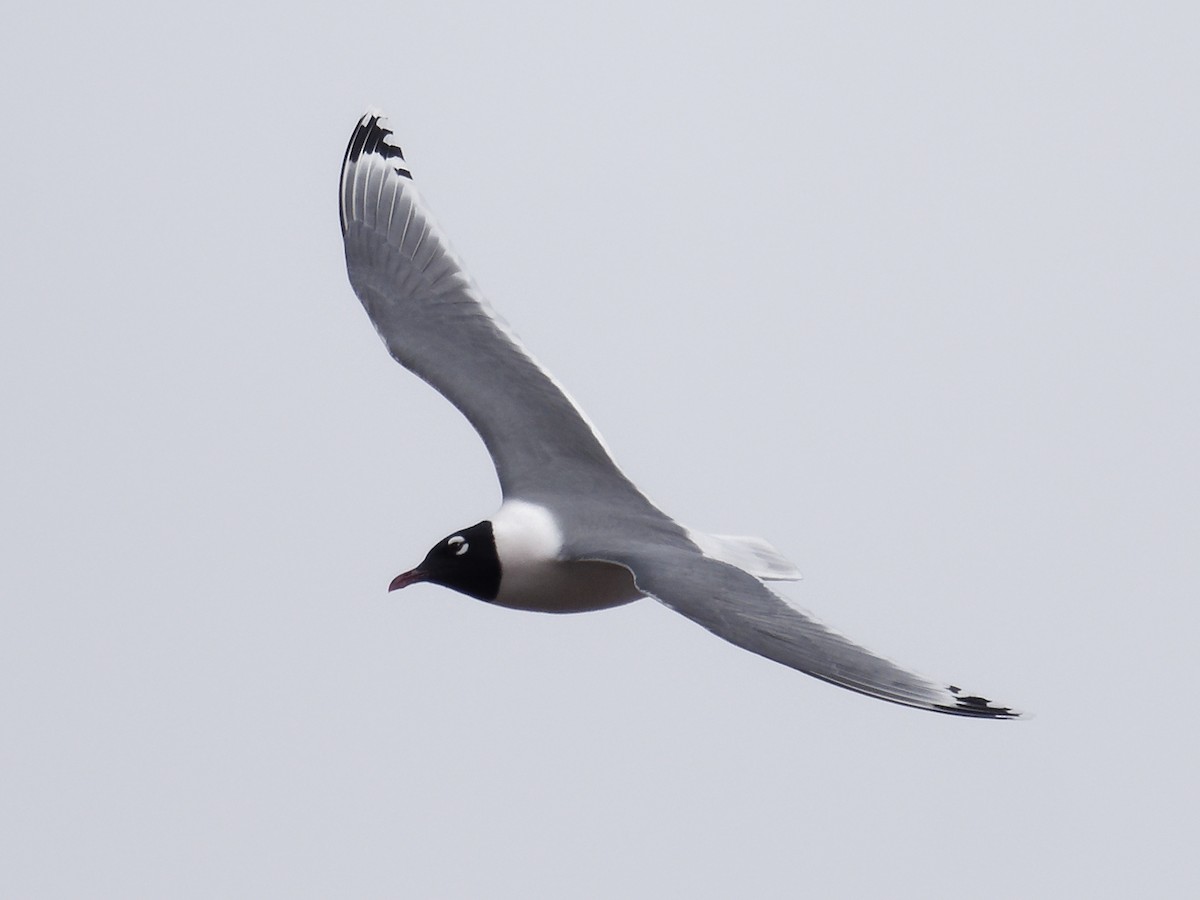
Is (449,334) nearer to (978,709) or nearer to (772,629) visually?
(772,629)

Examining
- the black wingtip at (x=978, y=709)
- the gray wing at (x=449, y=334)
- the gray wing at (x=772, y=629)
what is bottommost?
the black wingtip at (x=978, y=709)

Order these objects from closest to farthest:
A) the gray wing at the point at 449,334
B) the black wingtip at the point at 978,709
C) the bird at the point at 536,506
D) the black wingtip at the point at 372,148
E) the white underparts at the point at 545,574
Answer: the black wingtip at the point at 978,709
the bird at the point at 536,506
the white underparts at the point at 545,574
the gray wing at the point at 449,334
the black wingtip at the point at 372,148

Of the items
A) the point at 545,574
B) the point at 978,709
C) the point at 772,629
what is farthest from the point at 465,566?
the point at 978,709

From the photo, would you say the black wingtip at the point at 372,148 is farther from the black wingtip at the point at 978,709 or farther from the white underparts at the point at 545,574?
the black wingtip at the point at 978,709

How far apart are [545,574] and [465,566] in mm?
221

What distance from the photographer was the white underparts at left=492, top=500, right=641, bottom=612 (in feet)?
14.5

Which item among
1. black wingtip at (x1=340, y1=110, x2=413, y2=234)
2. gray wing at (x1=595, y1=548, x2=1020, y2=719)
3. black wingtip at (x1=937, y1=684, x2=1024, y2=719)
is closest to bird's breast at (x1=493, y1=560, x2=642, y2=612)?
gray wing at (x1=595, y1=548, x2=1020, y2=719)

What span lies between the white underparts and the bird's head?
0.02 m

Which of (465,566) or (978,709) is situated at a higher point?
(465,566)

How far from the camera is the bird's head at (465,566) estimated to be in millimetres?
4473

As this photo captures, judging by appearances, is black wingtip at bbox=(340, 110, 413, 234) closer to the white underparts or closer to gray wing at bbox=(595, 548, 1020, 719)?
the white underparts

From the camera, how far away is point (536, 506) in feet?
15.1

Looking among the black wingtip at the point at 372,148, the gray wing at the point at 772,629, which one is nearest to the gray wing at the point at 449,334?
the black wingtip at the point at 372,148

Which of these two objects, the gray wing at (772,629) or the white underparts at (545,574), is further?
the white underparts at (545,574)
